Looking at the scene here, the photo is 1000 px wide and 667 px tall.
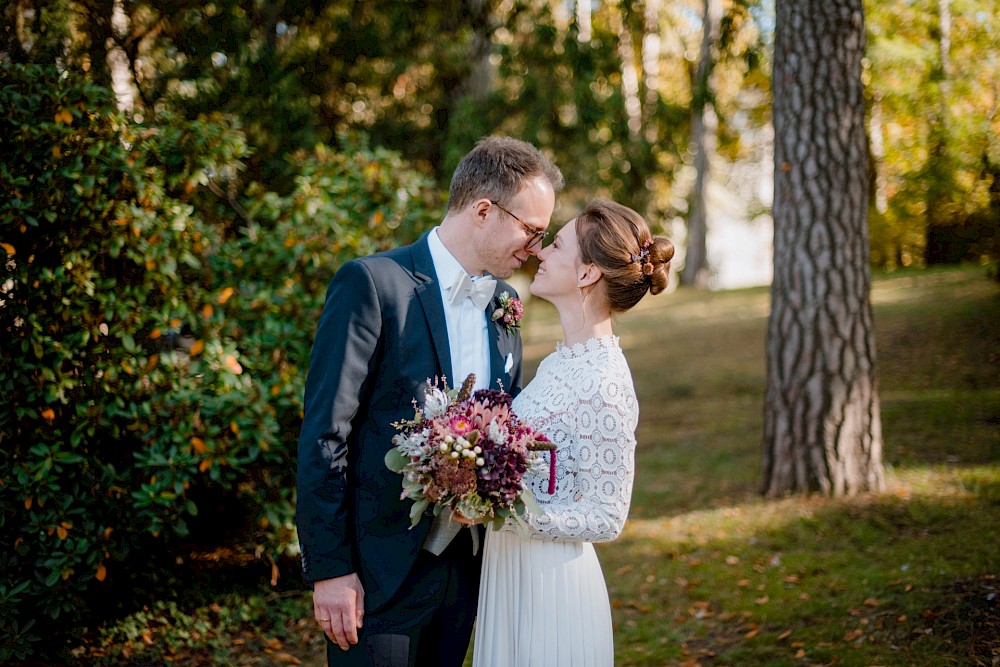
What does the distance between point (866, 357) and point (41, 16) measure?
5.74 m

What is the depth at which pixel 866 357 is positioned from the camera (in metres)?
5.67

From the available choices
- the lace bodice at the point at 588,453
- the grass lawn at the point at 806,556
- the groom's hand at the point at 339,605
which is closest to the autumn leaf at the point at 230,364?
the grass lawn at the point at 806,556

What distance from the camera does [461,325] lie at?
2.76 meters

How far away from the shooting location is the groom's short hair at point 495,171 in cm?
274

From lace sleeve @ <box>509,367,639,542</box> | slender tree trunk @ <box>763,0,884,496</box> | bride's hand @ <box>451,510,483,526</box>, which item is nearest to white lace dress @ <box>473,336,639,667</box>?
lace sleeve @ <box>509,367,639,542</box>

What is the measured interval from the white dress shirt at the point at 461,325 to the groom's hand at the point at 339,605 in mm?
771

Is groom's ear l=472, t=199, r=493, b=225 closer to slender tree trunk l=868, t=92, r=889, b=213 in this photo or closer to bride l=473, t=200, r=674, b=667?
A: bride l=473, t=200, r=674, b=667

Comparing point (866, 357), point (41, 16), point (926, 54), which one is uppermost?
point (926, 54)

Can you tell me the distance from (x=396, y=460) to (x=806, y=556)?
3777 mm

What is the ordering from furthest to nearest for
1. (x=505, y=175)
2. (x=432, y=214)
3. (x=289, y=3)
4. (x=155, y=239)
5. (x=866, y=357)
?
(x=289, y=3) < (x=866, y=357) < (x=432, y=214) < (x=155, y=239) < (x=505, y=175)

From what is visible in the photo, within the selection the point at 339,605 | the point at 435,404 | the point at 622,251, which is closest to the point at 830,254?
the point at 622,251

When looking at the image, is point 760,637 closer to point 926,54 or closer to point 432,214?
point 432,214

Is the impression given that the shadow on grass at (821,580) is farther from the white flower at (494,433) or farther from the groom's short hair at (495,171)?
the groom's short hair at (495,171)

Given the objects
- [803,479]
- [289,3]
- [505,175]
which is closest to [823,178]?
[803,479]
